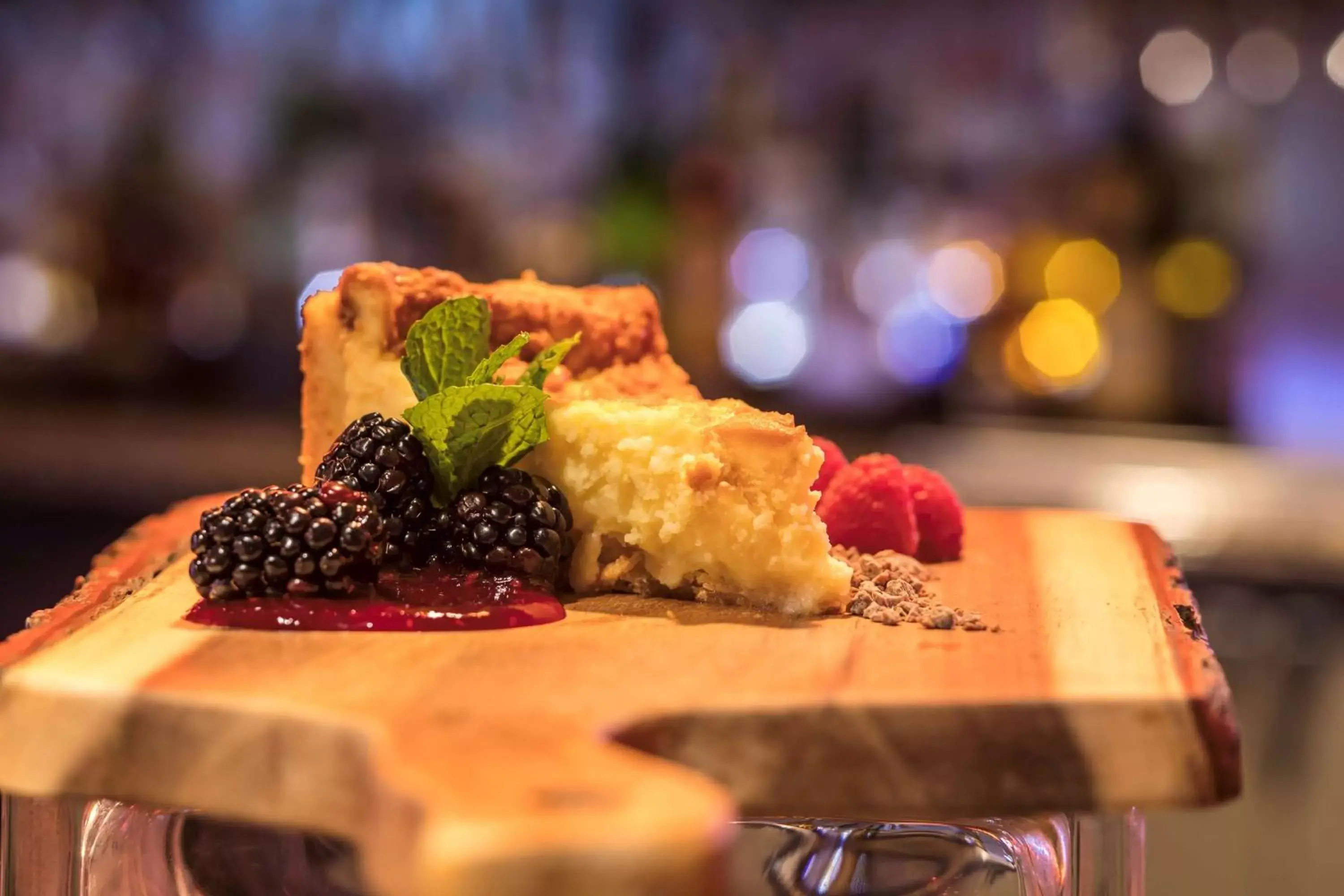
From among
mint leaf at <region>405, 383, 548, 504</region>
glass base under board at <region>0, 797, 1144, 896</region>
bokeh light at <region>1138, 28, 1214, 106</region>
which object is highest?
bokeh light at <region>1138, 28, 1214, 106</region>

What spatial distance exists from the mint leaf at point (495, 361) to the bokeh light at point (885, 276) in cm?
256

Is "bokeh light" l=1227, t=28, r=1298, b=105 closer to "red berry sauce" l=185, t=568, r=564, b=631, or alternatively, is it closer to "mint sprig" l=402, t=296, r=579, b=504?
"mint sprig" l=402, t=296, r=579, b=504

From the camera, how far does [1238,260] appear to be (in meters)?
3.75

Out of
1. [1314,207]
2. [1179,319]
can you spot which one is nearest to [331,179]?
[1179,319]

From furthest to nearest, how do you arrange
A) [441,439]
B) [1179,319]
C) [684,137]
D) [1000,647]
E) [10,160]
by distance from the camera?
[10,160] → [684,137] → [1179,319] → [441,439] → [1000,647]

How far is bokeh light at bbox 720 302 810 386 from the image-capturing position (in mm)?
3967

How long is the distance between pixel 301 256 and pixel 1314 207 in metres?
2.75

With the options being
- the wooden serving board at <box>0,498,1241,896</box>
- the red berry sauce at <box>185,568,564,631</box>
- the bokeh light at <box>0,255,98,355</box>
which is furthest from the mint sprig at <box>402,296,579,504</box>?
the bokeh light at <box>0,255,98,355</box>

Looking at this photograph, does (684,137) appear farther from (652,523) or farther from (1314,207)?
(652,523)

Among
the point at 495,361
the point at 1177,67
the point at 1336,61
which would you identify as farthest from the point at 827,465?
the point at 1336,61

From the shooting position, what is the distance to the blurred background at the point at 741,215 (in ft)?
12.1

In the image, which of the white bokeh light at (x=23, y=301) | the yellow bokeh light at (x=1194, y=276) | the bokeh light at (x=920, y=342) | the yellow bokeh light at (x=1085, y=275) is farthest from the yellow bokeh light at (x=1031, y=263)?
the white bokeh light at (x=23, y=301)

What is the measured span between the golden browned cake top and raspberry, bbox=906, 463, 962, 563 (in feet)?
1.32

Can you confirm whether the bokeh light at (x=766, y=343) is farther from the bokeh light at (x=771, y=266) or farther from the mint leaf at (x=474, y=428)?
the mint leaf at (x=474, y=428)
